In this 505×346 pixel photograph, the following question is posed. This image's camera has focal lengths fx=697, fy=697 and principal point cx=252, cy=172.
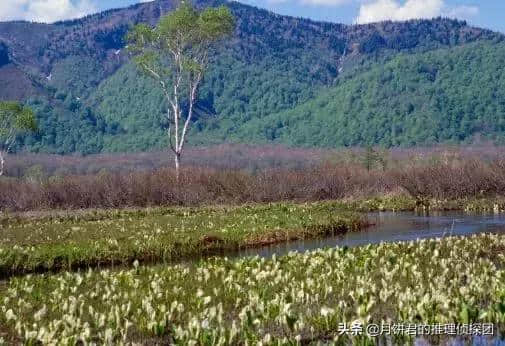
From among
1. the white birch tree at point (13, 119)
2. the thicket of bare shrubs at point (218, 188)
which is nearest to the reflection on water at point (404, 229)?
the thicket of bare shrubs at point (218, 188)

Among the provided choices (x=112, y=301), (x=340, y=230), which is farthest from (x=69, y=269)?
(x=340, y=230)

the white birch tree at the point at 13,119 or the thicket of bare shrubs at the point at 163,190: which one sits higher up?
the white birch tree at the point at 13,119

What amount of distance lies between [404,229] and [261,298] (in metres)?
17.0

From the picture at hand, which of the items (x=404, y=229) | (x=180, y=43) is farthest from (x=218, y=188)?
(x=404, y=229)

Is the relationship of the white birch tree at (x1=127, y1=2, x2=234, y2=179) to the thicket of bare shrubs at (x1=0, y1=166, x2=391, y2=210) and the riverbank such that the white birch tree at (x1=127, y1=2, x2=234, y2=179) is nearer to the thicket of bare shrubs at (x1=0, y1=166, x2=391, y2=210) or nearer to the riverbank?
the thicket of bare shrubs at (x1=0, y1=166, x2=391, y2=210)

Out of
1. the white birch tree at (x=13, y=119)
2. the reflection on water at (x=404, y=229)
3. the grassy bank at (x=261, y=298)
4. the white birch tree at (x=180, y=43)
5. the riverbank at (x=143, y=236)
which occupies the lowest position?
the reflection on water at (x=404, y=229)

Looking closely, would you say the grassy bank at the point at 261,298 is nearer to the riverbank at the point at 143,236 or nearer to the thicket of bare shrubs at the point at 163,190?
the riverbank at the point at 143,236

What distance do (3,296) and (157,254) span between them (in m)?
8.61

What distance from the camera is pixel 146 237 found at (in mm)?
24969

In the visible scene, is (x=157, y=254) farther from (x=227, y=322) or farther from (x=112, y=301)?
(x=227, y=322)

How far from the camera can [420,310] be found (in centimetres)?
1220

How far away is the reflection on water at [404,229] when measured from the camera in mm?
25312

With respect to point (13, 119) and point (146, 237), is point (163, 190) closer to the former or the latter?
point (13, 119)

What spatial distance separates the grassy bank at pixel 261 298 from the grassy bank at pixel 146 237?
4.26m
